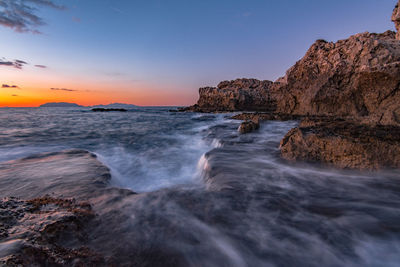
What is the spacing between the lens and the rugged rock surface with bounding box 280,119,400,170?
353 cm

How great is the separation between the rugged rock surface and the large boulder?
1.78 meters

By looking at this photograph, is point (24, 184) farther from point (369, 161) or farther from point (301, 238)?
point (369, 161)

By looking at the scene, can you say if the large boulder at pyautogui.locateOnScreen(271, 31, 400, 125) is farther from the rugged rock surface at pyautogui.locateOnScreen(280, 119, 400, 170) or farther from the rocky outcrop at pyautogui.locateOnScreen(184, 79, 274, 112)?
the rocky outcrop at pyautogui.locateOnScreen(184, 79, 274, 112)

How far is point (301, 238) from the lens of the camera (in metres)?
2.12

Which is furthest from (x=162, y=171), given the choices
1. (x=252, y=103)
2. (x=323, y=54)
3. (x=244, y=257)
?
(x=252, y=103)

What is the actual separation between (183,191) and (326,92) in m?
13.4

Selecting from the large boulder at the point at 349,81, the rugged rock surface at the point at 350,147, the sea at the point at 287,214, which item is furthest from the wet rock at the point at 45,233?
the large boulder at the point at 349,81

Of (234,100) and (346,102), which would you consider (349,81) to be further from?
(234,100)

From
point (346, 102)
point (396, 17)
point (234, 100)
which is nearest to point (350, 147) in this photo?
point (346, 102)

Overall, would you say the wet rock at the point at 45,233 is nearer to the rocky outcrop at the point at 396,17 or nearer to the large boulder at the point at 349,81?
the large boulder at the point at 349,81

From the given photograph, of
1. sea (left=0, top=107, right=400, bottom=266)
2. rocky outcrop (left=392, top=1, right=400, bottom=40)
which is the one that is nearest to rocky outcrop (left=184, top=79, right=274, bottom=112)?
rocky outcrop (left=392, top=1, right=400, bottom=40)

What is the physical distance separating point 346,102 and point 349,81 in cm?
134

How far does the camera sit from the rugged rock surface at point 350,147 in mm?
3531

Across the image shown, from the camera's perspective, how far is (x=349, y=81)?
1126 cm
